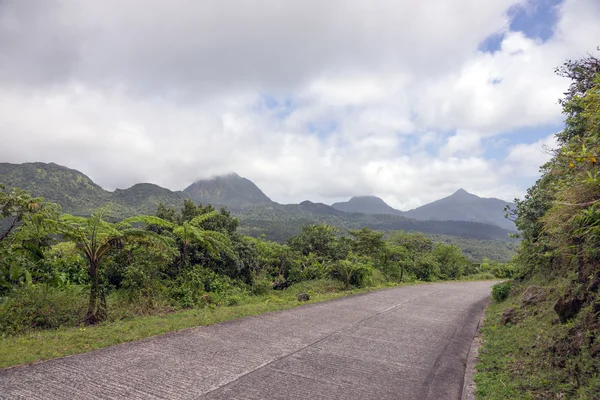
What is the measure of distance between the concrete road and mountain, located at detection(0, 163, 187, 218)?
43.0 m

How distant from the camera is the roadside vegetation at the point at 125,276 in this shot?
17.5 feet

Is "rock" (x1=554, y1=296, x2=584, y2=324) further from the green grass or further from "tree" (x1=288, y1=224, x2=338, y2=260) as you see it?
"tree" (x1=288, y1=224, x2=338, y2=260)

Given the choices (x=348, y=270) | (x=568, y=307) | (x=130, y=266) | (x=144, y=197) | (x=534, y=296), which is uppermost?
(x=144, y=197)

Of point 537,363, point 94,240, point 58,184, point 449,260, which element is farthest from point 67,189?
point 537,363

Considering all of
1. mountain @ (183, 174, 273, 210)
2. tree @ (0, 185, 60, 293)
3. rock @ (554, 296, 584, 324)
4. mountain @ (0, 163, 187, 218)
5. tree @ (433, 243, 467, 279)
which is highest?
mountain @ (183, 174, 273, 210)

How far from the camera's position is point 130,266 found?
8281mm

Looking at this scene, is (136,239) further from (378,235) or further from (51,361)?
(378,235)

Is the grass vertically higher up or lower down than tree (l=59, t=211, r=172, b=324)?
lower down

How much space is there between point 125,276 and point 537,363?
8277mm

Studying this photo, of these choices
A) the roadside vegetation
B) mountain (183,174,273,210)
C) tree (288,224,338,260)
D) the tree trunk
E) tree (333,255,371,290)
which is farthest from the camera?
mountain (183,174,273,210)

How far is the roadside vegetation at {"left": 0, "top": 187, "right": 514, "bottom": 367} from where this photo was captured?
532 centimetres

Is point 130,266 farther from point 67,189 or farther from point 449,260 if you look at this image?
point 67,189

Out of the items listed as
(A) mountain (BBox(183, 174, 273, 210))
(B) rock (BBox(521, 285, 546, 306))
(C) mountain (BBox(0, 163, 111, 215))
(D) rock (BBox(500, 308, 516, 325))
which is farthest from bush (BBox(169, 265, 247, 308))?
(A) mountain (BBox(183, 174, 273, 210))

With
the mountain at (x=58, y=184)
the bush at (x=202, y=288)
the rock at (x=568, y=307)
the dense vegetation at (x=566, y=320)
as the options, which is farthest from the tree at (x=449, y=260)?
the mountain at (x=58, y=184)
